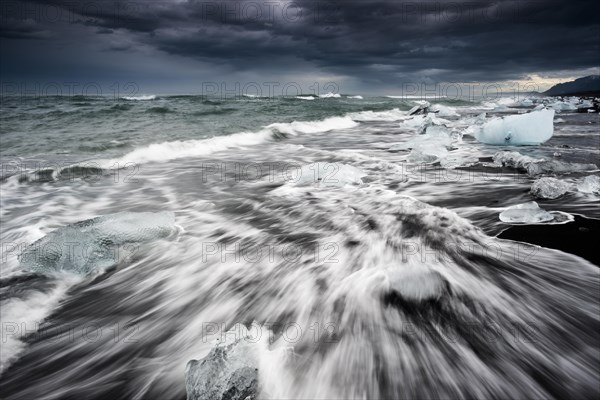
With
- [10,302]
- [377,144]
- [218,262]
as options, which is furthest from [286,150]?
[10,302]

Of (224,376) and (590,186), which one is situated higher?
(590,186)

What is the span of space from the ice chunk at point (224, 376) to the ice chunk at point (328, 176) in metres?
3.89

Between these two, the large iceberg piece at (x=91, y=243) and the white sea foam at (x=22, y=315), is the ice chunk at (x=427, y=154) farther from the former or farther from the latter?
the white sea foam at (x=22, y=315)

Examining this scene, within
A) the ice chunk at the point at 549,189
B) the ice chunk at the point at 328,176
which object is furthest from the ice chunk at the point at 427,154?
the ice chunk at the point at 549,189

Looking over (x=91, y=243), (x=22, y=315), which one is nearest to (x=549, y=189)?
(x=91, y=243)

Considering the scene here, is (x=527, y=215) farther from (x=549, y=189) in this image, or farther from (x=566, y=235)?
(x=549, y=189)

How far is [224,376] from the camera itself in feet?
4.82

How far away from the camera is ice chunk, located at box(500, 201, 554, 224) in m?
3.25

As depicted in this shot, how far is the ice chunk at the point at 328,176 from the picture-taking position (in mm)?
5312

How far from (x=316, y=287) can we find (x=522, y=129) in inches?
295

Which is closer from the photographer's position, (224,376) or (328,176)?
(224,376)

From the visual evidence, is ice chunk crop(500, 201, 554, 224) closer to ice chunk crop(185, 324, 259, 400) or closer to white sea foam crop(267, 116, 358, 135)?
ice chunk crop(185, 324, 259, 400)

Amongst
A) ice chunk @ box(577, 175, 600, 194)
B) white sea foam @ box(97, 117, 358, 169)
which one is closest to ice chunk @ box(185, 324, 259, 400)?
ice chunk @ box(577, 175, 600, 194)

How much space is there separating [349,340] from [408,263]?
3.26 feet
